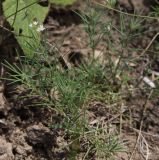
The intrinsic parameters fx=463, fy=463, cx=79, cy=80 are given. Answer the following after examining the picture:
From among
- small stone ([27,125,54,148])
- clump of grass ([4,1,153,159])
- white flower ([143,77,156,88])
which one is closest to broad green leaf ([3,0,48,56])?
clump of grass ([4,1,153,159])

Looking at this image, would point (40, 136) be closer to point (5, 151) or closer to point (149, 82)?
point (5, 151)

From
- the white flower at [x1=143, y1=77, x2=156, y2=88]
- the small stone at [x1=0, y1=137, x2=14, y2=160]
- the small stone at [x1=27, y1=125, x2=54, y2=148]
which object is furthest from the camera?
the white flower at [x1=143, y1=77, x2=156, y2=88]

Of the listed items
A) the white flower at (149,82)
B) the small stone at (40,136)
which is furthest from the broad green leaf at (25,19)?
the white flower at (149,82)

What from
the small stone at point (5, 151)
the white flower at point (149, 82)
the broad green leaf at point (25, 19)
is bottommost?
the white flower at point (149, 82)

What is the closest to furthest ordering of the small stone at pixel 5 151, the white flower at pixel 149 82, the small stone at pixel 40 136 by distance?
1. the small stone at pixel 5 151
2. the small stone at pixel 40 136
3. the white flower at pixel 149 82

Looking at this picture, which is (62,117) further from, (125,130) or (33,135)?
(125,130)

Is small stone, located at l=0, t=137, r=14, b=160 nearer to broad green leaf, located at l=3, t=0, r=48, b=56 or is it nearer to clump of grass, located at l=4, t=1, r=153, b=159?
clump of grass, located at l=4, t=1, r=153, b=159

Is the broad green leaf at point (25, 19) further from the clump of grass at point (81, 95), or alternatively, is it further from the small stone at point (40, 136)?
the small stone at point (40, 136)

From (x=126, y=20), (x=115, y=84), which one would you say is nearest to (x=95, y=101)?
(x=115, y=84)
